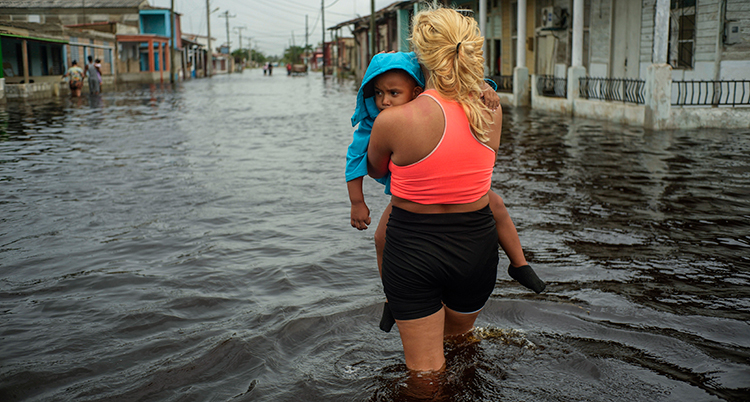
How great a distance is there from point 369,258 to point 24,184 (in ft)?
17.5

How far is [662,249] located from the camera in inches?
196

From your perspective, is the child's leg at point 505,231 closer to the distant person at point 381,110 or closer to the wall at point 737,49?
the distant person at point 381,110

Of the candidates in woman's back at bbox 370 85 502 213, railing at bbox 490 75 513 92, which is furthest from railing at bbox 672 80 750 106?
woman's back at bbox 370 85 502 213

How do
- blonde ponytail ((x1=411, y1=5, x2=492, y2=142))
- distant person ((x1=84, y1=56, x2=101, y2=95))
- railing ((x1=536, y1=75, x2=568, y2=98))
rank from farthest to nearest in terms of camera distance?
distant person ((x1=84, y1=56, x2=101, y2=95)) < railing ((x1=536, y1=75, x2=568, y2=98)) < blonde ponytail ((x1=411, y1=5, x2=492, y2=142))

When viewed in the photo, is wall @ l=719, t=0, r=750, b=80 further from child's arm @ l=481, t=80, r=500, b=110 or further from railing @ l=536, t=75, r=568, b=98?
child's arm @ l=481, t=80, r=500, b=110

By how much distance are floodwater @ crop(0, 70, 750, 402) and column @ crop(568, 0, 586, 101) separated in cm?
809

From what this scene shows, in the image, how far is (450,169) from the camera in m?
2.42

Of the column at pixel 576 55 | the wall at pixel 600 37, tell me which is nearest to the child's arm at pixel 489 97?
the column at pixel 576 55

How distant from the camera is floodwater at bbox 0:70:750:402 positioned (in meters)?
3.01

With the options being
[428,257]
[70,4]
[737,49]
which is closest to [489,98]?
[428,257]

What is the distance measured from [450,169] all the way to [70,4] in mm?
66796

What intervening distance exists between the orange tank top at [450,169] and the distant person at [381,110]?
0.14 meters

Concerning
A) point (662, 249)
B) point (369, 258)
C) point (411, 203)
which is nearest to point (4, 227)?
point (369, 258)

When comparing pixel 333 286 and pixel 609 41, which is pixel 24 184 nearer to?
pixel 333 286
